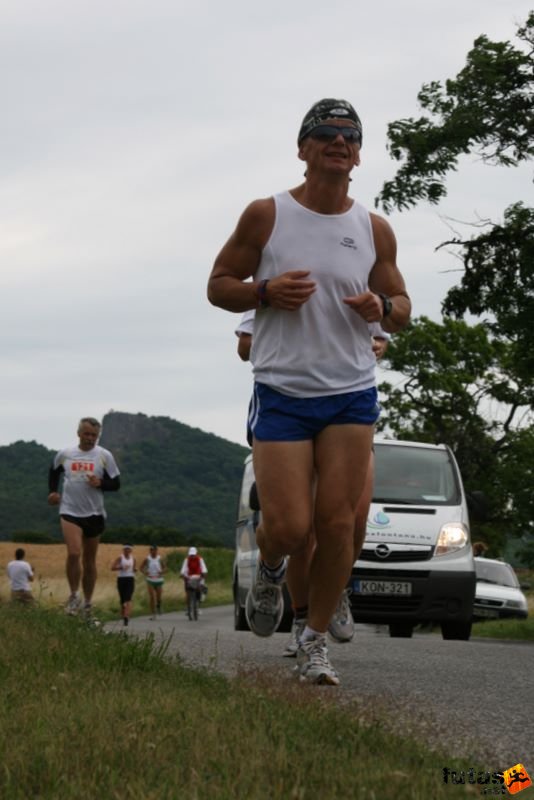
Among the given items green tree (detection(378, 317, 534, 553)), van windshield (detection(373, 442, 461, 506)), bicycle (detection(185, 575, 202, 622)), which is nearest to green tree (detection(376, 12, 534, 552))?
van windshield (detection(373, 442, 461, 506))

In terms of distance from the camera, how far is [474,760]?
14.4 ft

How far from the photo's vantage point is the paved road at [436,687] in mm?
5082

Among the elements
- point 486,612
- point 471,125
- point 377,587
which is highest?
point 471,125

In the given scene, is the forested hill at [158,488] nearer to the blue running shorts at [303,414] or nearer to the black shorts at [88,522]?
the black shorts at [88,522]

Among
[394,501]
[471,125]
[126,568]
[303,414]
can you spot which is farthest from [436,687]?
[126,568]

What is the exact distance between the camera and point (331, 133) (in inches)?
261

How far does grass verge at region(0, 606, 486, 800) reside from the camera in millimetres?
Result: 3580

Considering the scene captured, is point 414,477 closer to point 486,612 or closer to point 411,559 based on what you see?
point 411,559

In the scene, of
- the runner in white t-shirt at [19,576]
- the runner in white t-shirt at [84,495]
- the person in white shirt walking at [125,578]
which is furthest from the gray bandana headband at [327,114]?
the person in white shirt walking at [125,578]

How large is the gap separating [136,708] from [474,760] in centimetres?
110

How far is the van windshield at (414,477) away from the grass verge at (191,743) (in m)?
7.53

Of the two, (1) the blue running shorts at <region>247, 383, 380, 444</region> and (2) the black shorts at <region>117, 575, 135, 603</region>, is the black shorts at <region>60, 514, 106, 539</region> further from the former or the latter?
(2) the black shorts at <region>117, 575, 135, 603</region>

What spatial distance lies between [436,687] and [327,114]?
2.67m

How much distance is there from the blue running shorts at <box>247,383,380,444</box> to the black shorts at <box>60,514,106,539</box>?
7450mm
